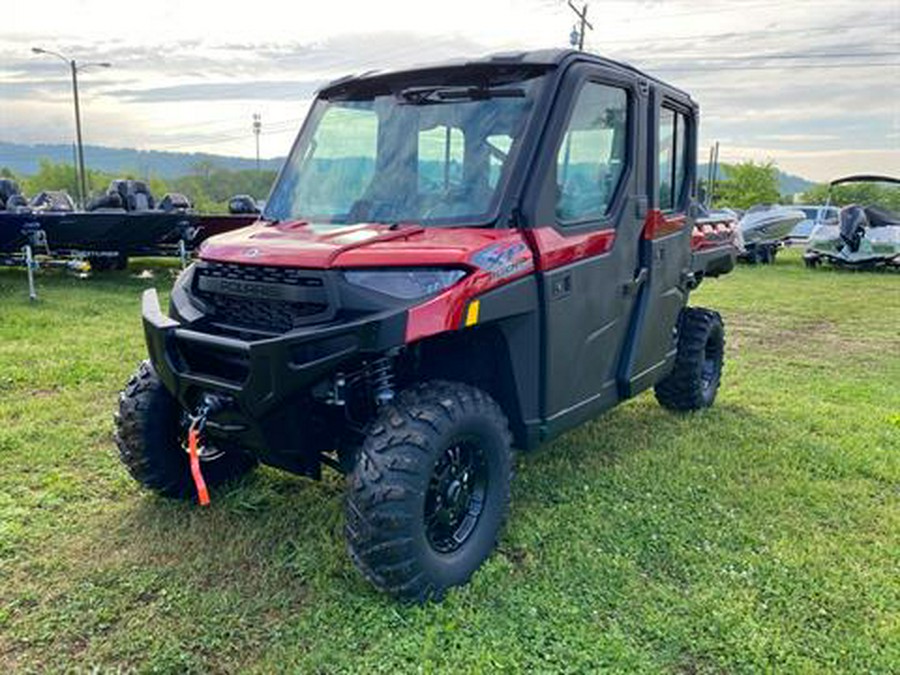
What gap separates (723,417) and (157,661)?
4.20m

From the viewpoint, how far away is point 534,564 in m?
3.40

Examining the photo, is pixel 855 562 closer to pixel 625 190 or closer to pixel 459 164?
pixel 625 190

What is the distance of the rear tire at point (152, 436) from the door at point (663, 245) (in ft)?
7.50

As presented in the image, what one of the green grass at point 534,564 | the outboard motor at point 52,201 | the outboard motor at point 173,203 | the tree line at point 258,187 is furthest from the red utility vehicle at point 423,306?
the tree line at point 258,187

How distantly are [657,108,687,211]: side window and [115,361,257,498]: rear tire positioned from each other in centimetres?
286

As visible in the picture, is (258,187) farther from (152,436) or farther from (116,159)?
(116,159)

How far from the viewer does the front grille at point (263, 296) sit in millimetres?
2920

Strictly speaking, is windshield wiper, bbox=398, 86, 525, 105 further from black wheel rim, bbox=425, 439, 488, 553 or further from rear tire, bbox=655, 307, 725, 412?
rear tire, bbox=655, 307, 725, 412

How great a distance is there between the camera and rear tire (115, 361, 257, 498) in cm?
367

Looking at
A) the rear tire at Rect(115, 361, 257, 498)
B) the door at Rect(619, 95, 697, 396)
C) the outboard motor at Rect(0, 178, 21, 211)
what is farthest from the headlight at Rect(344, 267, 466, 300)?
the outboard motor at Rect(0, 178, 21, 211)

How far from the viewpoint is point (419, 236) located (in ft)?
10.4

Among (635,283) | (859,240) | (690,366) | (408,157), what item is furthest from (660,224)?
(859,240)

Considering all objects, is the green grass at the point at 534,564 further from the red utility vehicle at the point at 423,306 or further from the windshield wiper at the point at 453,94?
the windshield wiper at the point at 453,94

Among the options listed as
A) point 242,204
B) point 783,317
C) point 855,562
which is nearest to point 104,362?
point 855,562
